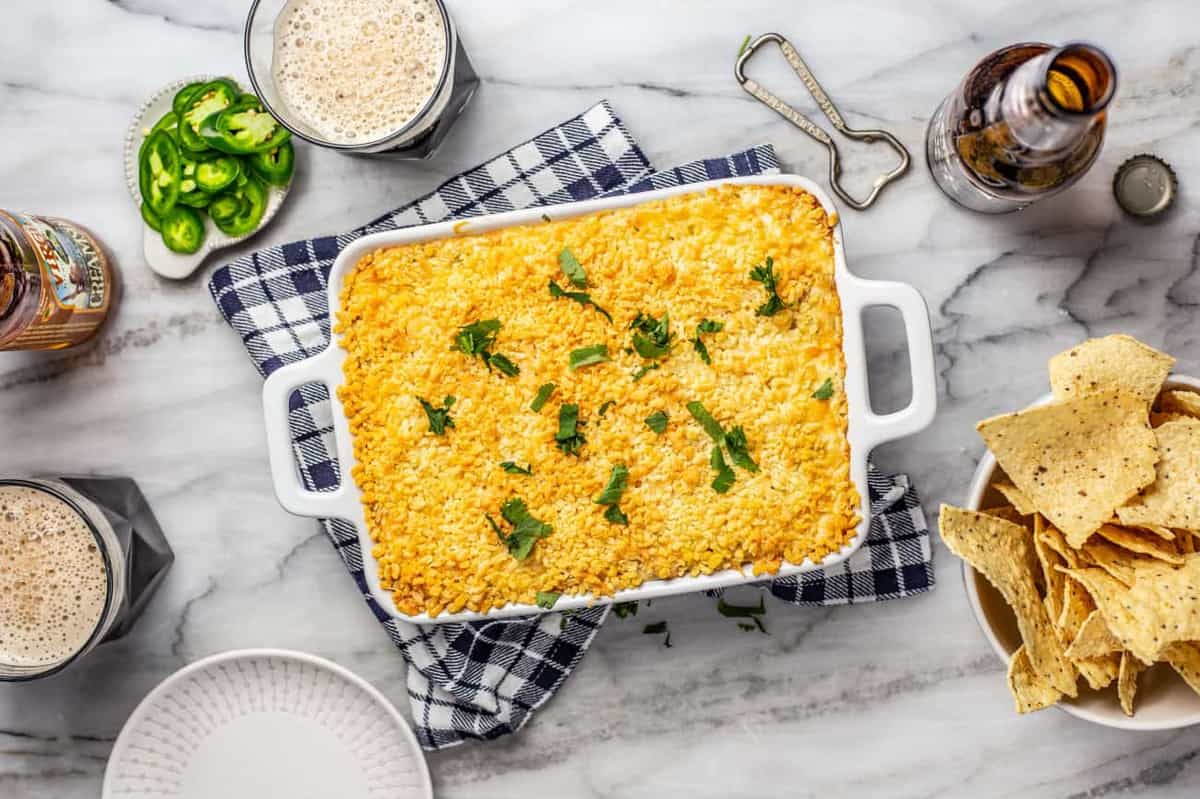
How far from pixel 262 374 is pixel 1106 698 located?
139 cm

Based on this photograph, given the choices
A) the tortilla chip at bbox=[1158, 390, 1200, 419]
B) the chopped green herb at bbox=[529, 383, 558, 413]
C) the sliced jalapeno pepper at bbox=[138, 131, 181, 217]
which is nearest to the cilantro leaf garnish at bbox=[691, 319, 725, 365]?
the chopped green herb at bbox=[529, 383, 558, 413]

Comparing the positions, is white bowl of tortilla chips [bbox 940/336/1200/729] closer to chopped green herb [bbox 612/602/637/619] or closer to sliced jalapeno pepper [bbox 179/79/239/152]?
chopped green herb [bbox 612/602/637/619]

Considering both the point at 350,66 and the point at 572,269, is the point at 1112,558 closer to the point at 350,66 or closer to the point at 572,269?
the point at 572,269

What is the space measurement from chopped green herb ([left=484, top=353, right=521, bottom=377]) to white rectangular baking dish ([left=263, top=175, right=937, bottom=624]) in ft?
0.62

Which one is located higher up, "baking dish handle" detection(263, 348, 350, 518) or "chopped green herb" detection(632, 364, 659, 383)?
"chopped green herb" detection(632, 364, 659, 383)

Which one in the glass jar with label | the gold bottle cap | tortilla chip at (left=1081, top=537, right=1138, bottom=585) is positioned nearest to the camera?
tortilla chip at (left=1081, top=537, right=1138, bottom=585)

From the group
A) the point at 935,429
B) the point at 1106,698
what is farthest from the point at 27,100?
the point at 1106,698

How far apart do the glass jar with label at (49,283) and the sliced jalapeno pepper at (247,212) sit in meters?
0.22

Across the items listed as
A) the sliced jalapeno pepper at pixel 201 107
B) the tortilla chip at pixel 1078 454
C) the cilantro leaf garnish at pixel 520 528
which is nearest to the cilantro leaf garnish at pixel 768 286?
the tortilla chip at pixel 1078 454

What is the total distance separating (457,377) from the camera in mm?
1591

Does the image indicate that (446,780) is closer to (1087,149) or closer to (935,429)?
(935,429)

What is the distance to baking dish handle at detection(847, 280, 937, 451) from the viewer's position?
1.49 m

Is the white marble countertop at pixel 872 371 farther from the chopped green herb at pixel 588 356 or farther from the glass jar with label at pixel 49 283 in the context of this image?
the chopped green herb at pixel 588 356

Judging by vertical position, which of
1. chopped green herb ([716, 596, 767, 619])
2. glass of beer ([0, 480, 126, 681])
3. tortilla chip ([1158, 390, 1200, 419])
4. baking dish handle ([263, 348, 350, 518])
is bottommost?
glass of beer ([0, 480, 126, 681])
